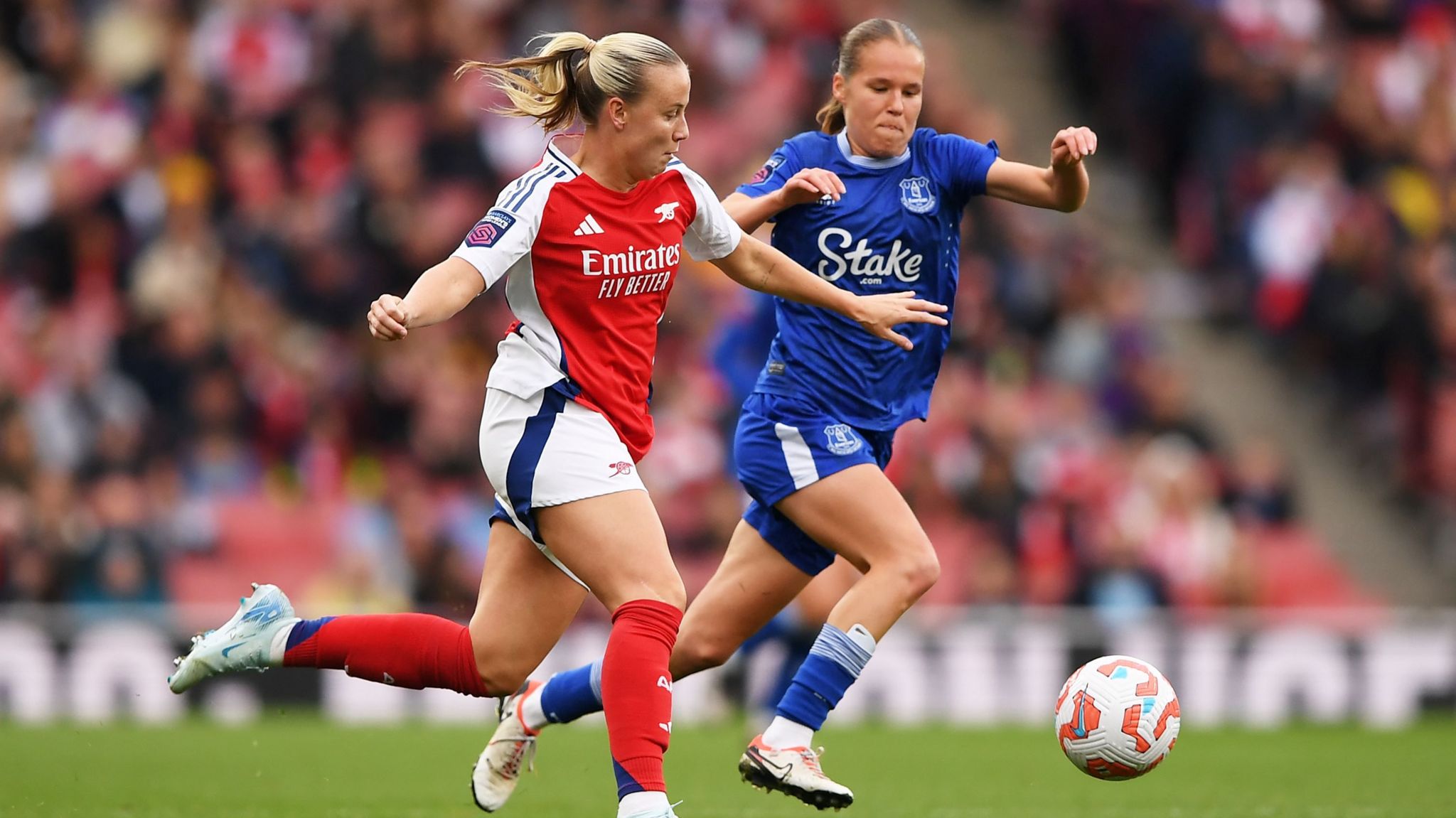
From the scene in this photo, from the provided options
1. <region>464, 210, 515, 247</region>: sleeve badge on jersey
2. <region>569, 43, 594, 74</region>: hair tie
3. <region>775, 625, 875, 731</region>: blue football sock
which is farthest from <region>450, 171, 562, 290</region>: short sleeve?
<region>775, 625, 875, 731</region>: blue football sock

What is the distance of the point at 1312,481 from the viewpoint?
16203mm

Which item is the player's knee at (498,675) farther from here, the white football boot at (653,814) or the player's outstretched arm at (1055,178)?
the player's outstretched arm at (1055,178)

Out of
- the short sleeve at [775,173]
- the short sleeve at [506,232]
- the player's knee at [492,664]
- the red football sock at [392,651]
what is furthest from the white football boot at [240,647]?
the short sleeve at [775,173]

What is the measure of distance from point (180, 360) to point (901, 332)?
8.69 m

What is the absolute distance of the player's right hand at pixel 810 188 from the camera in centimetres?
687

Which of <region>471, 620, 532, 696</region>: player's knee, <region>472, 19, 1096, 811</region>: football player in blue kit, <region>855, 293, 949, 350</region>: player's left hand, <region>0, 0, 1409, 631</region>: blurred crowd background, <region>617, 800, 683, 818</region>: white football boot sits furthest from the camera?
<region>0, 0, 1409, 631</region>: blurred crowd background

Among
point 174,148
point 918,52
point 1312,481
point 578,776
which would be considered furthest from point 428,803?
point 1312,481

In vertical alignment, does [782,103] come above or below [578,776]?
→ above

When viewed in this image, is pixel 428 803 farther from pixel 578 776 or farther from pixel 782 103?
pixel 782 103

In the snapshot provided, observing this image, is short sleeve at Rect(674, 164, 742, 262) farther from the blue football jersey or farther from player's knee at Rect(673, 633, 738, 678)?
player's knee at Rect(673, 633, 738, 678)

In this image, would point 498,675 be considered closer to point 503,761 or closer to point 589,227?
point 503,761

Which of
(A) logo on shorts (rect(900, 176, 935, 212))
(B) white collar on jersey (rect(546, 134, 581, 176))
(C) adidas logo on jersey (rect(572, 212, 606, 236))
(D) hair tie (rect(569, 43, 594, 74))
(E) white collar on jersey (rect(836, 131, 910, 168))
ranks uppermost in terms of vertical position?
(E) white collar on jersey (rect(836, 131, 910, 168))

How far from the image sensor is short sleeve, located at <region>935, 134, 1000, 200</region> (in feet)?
23.4

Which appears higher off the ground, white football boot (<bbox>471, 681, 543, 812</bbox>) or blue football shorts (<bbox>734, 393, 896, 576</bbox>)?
blue football shorts (<bbox>734, 393, 896, 576</bbox>)
